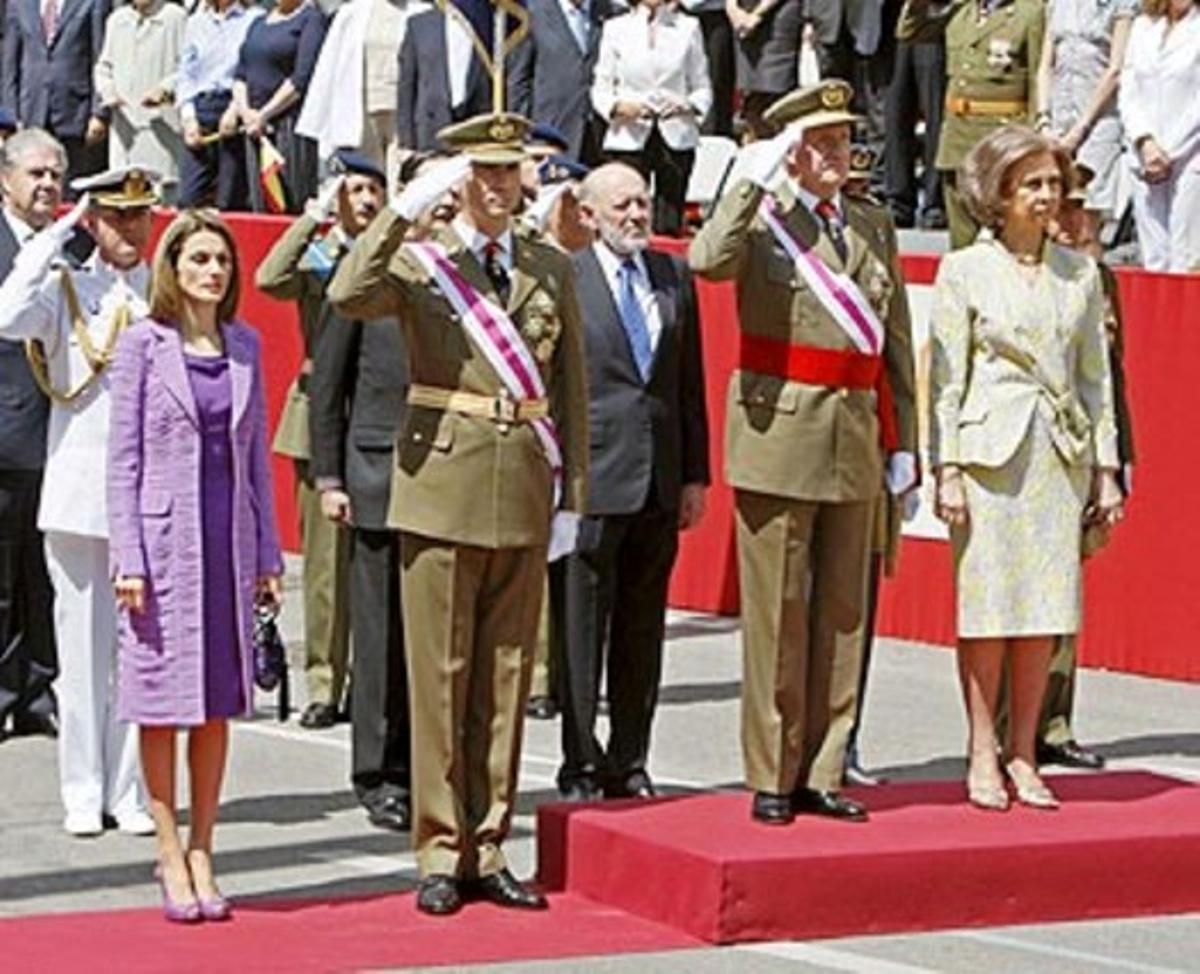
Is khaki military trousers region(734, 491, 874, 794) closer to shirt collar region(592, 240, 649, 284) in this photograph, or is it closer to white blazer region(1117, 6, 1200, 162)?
shirt collar region(592, 240, 649, 284)

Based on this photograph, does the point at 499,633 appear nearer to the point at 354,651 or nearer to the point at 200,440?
the point at 200,440

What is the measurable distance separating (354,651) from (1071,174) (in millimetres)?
2771

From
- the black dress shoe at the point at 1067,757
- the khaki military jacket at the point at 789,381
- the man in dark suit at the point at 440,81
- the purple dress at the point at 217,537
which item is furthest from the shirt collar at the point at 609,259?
the man in dark suit at the point at 440,81

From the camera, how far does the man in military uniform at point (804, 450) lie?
1128 centimetres

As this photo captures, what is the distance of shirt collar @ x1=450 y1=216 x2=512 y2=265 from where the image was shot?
10.9 m

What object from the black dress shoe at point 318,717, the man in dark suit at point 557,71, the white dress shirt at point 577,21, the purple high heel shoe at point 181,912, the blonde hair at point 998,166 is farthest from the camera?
the white dress shirt at point 577,21

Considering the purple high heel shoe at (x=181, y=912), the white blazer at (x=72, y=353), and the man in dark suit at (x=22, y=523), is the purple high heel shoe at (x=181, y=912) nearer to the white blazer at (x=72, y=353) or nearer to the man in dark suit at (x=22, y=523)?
the white blazer at (x=72, y=353)

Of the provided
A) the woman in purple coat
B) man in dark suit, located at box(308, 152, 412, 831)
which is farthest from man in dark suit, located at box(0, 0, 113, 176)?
the woman in purple coat

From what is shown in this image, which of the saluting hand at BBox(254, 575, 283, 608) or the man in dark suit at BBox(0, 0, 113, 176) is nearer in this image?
the saluting hand at BBox(254, 575, 283, 608)

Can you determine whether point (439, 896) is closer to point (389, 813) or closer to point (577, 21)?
point (389, 813)

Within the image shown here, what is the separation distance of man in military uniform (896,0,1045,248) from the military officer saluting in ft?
23.0

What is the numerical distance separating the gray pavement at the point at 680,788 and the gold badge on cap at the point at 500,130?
2.25m

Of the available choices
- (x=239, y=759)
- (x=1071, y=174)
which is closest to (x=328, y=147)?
(x=239, y=759)

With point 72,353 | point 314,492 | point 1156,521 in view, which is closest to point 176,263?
point 72,353
